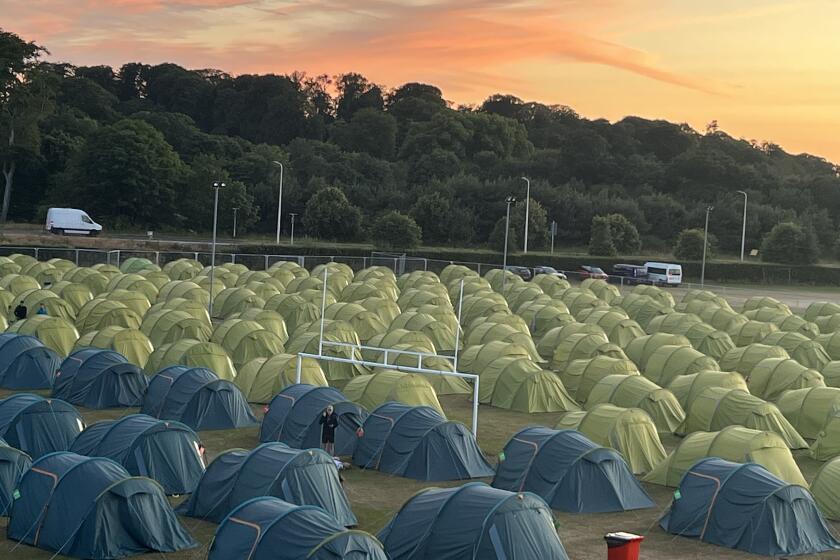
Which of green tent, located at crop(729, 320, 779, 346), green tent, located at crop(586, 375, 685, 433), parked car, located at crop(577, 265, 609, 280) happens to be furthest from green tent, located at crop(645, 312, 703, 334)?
parked car, located at crop(577, 265, 609, 280)

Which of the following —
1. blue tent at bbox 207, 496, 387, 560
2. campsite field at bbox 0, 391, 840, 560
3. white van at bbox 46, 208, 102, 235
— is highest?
white van at bbox 46, 208, 102, 235

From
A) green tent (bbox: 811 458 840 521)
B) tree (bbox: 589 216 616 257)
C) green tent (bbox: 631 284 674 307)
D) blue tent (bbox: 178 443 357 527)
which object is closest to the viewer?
blue tent (bbox: 178 443 357 527)

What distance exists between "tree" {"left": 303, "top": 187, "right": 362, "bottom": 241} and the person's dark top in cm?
6786

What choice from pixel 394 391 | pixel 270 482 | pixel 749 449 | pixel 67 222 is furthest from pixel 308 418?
pixel 67 222

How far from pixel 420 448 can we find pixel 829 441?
9.79m

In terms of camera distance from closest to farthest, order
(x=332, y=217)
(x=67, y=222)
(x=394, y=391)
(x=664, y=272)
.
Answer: (x=394, y=391), (x=67, y=222), (x=664, y=272), (x=332, y=217)

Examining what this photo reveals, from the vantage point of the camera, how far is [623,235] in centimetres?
9225

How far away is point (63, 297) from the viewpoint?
4422 centimetres

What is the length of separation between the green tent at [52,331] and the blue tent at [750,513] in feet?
73.2

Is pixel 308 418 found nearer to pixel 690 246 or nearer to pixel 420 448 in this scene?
pixel 420 448

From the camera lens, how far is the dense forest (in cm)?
8962

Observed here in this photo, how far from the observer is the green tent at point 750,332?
4309 cm

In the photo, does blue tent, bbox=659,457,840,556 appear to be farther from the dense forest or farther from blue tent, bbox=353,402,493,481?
the dense forest

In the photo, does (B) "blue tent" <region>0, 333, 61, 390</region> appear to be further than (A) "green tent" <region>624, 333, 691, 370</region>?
No
